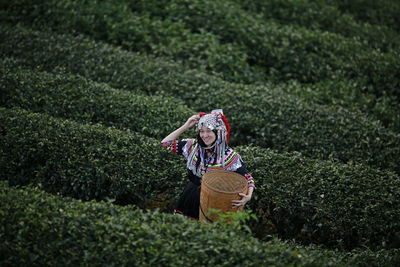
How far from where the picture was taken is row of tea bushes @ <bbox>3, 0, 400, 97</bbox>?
9.52 metres

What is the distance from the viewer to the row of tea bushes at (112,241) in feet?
11.5

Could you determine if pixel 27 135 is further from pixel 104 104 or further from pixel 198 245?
pixel 198 245

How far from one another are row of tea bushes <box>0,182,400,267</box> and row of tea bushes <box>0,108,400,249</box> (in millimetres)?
1042

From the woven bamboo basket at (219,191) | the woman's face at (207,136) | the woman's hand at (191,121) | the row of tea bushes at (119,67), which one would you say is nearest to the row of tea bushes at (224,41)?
the row of tea bushes at (119,67)

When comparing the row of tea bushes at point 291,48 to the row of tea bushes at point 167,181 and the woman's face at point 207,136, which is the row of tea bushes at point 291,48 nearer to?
the row of tea bushes at point 167,181

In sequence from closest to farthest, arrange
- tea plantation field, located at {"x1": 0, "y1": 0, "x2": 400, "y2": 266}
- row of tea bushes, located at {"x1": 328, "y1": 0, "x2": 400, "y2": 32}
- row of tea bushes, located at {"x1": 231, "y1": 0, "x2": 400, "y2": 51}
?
1. tea plantation field, located at {"x1": 0, "y1": 0, "x2": 400, "y2": 266}
2. row of tea bushes, located at {"x1": 231, "y1": 0, "x2": 400, "y2": 51}
3. row of tea bushes, located at {"x1": 328, "y1": 0, "x2": 400, "y2": 32}

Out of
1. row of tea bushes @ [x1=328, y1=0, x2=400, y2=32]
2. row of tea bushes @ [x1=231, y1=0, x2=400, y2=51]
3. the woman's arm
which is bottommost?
the woman's arm

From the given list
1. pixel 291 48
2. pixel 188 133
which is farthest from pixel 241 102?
pixel 291 48

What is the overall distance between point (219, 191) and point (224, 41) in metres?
7.06

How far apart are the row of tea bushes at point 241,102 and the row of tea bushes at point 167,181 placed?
1524mm

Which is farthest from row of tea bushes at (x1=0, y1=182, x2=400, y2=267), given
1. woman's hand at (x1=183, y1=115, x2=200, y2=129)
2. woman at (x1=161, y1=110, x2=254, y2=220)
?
woman's hand at (x1=183, y1=115, x2=200, y2=129)

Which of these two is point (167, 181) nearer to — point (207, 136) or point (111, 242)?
point (207, 136)

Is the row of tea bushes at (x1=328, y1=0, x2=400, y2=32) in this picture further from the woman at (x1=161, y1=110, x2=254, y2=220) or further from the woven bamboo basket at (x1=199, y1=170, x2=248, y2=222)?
the woven bamboo basket at (x1=199, y1=170, x2=248, y2=222)

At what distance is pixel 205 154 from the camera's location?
452 centimetres
